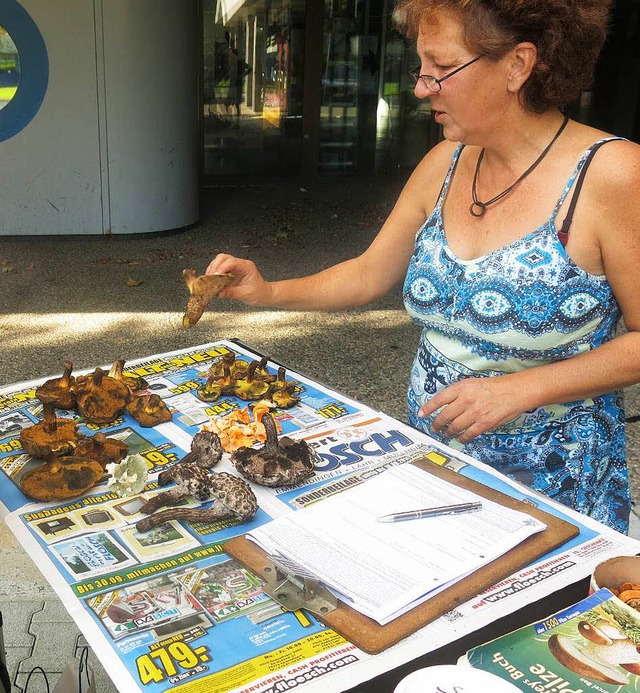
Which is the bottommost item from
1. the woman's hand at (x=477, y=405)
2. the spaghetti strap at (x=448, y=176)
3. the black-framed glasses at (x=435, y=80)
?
the woman's hand at (x=477, y=405)

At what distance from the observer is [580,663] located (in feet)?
3.91

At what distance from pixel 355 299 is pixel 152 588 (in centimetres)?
127

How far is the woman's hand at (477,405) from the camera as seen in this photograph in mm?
1832

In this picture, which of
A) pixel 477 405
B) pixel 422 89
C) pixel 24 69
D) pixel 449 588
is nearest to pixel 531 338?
pixel 477 405

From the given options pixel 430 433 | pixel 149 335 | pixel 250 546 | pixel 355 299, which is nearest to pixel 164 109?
pixel 149 335

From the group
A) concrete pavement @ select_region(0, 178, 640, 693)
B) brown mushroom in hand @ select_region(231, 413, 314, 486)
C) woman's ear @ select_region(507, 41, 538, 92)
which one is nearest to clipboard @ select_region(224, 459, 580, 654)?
brown mushroom in hand @ select_region(231, 413, 314, 486)

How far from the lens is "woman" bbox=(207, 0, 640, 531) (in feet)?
6.07

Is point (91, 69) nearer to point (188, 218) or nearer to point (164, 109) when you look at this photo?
point (164, 109)

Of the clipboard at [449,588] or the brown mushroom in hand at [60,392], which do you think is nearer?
the clipboard at [449,588]

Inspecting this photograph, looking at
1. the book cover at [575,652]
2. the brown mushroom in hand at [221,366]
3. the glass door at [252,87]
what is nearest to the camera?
the book cover at [575,652]

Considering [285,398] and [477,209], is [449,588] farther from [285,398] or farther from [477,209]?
[477,209]

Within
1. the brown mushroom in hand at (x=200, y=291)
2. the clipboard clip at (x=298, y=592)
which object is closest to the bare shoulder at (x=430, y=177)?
the brown mushroom in hand at (x=200, y=291)

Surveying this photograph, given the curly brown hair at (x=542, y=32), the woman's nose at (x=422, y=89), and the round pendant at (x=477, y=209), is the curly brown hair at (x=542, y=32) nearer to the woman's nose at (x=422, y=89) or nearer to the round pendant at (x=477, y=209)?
the woman's nose at (x=422, y=89)

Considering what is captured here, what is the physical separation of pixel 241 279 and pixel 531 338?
819mm
